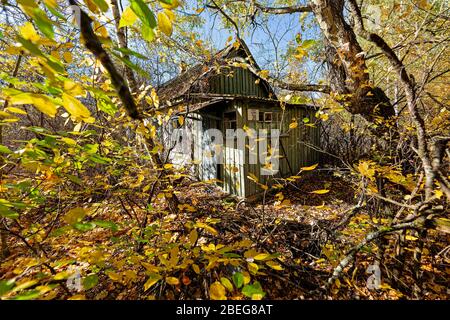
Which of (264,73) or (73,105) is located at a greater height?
(264,73)

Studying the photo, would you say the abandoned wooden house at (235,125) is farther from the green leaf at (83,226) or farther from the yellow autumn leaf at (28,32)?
the yellow autumn leaf at (28,32)

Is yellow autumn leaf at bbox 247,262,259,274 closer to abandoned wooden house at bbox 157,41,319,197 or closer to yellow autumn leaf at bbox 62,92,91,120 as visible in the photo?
yellow autumn leaf at bbox 62,92,91,120

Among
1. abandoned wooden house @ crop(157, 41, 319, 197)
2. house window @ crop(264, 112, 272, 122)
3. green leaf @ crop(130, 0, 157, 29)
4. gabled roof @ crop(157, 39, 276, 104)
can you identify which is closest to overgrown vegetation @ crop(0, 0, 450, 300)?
green leaf @ crop(130, 0, 157, 29)

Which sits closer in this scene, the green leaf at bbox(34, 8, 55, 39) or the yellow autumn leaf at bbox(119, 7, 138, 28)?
the green leaf at bbox(34, 8, 55, 39)

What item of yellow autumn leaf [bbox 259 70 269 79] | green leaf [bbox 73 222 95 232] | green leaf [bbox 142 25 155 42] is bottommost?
green leaf [bbox 73 222 95 232]

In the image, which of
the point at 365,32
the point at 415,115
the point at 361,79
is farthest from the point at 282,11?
the point at 415,115

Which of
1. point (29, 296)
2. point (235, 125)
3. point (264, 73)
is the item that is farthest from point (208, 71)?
point (235, 125)

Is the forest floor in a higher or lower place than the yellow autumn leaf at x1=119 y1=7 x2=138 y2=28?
lower

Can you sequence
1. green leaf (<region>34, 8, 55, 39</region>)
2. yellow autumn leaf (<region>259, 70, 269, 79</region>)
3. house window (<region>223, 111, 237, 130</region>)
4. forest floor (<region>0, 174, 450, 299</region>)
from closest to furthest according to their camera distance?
green leaf (<region>34, 8, 55, 39</region>)
forest floor (<region>0, 174, 450, 299</region>)
yellow autumn leaf (<region>259, 70, 269, 79</region>)
house window (<region>223, 111, 237, 130</region>)

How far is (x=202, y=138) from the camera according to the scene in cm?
760

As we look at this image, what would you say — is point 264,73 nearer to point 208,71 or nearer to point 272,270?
point 208,71

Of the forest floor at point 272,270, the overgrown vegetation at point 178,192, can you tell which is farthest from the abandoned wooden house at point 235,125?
the forest floor at point 272,270
